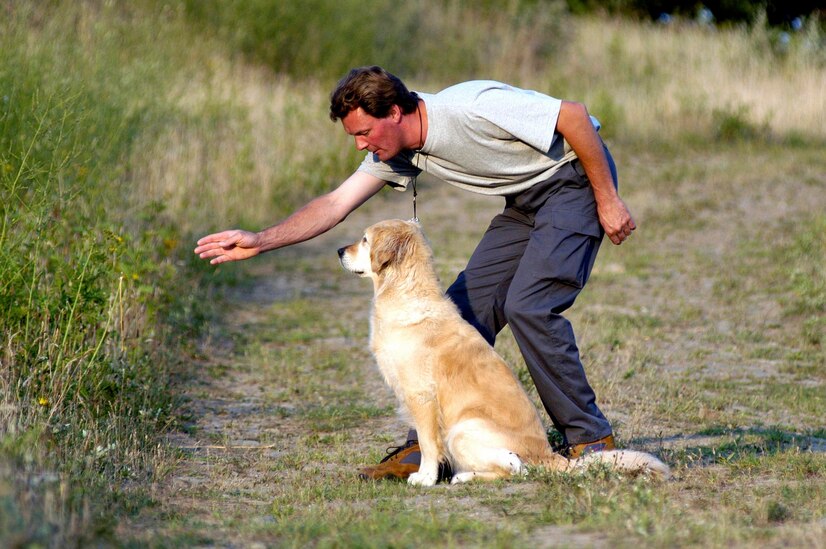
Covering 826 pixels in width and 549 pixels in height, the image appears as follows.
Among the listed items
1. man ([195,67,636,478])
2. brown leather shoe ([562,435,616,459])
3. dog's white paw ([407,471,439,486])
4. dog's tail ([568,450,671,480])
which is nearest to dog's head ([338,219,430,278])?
man ([195,67,636,478])

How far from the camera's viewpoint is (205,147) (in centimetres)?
1210

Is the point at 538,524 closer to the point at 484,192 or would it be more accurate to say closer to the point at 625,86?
the point at 484,192

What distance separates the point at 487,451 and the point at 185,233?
588cm

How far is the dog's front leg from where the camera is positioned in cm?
495

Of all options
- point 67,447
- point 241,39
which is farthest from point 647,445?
point 241,39

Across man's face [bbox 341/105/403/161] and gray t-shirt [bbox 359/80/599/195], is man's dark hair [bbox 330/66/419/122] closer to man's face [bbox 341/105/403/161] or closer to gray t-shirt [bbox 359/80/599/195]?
man's face [bbox 341/105/403/161]

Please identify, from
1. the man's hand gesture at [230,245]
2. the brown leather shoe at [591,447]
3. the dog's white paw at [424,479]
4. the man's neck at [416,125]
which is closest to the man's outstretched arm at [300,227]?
the man's hand gesture at [230,245]

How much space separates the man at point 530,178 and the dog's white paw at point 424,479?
0.17 meters

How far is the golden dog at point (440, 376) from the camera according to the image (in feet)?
15.8

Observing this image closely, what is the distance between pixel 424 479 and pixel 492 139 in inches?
66.4

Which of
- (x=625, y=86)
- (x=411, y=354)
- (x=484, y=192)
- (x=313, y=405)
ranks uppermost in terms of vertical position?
(x=625, y=86)

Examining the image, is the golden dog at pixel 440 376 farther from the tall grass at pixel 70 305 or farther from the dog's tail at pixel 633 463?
the tall grass at pixel 70 305

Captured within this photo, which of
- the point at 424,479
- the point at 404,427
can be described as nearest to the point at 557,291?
the point at 424,479

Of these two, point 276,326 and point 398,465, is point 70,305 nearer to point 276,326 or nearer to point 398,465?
point 398,465
